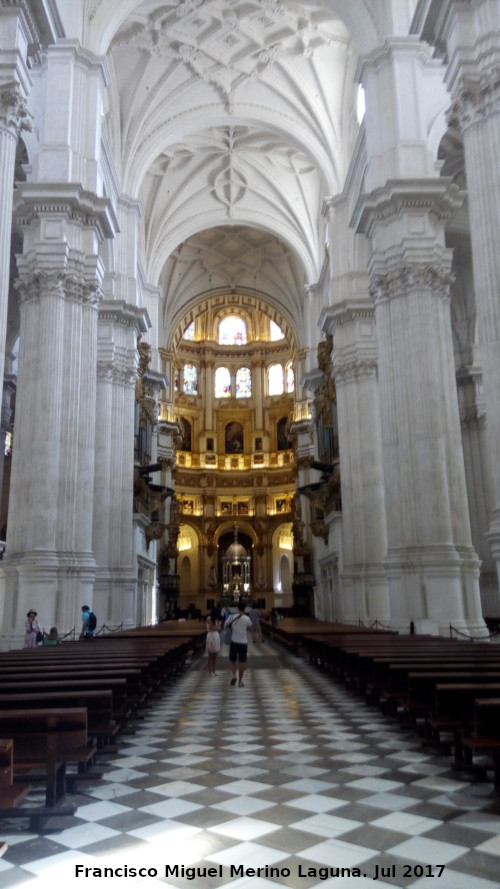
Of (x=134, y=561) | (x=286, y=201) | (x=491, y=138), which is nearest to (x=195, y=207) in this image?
(x=286, y=201)

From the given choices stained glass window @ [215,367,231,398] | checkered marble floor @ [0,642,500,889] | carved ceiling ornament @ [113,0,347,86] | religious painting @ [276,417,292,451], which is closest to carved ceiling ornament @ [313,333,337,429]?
carved ceiling ornament @ [113,0,347,86]

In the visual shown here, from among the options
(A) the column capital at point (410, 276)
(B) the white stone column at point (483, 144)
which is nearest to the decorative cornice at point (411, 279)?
(A) the column capital at point (410, 276)

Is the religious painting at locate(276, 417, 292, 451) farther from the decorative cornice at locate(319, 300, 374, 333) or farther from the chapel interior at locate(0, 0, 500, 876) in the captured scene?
the decorative cornice at locate(319, 300, 374, 333)

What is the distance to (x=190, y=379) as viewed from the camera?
4906cm

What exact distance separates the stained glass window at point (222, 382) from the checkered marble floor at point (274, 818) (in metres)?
42.4

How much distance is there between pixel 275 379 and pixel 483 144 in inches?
1539

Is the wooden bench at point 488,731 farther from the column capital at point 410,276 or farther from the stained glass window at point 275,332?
the stained glass window at point 275,332

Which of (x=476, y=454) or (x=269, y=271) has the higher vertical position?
(x=269, y=271)

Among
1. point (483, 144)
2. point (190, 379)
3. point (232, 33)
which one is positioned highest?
point (232, 33)

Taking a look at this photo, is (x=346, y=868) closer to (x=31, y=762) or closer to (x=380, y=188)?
(x=31, y=762)

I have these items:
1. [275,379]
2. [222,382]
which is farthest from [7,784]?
[222,382]

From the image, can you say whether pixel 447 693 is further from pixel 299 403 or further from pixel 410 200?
pixel 299 403

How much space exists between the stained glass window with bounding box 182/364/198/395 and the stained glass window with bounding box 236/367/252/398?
9.24ft

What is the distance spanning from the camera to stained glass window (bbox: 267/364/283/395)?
160 ft
